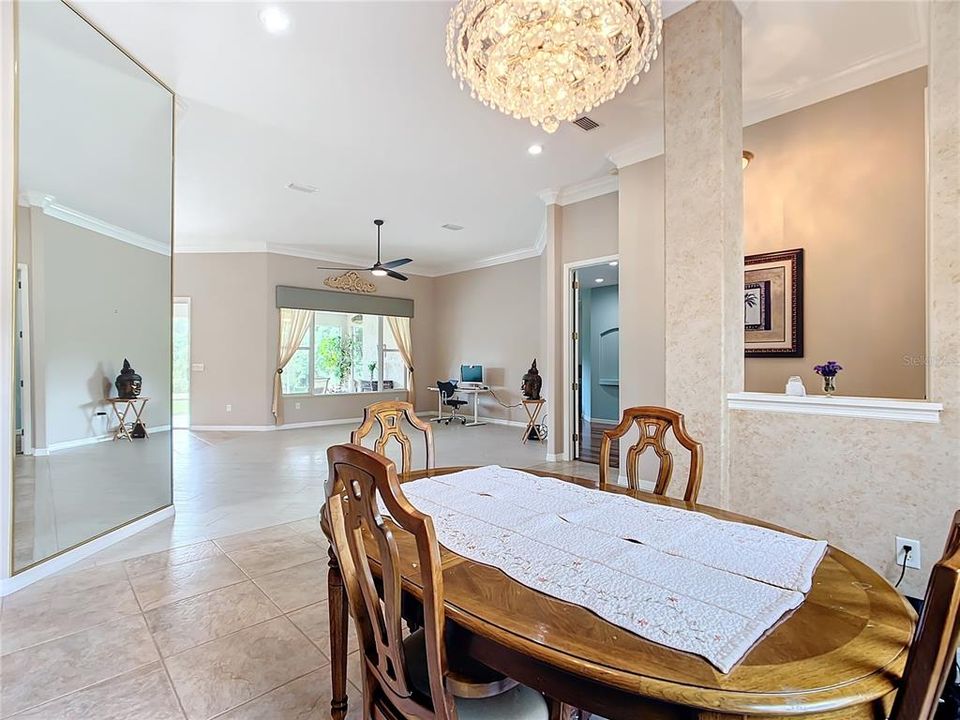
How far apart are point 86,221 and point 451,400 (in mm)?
6469

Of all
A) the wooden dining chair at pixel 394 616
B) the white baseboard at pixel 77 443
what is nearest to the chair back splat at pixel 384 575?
the wooden dining chair at pixel 394 616

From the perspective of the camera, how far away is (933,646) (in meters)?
0.67

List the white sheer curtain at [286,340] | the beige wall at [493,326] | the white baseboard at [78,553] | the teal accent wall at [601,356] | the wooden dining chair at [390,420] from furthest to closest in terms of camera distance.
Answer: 1. the teal accent wall at [601,356]
2. the beige wall at [493,326]
3. the white sheer curtain at [286,340]
4. the white baseboard at [78,553]
5. the wooden dining chair at [390,420]

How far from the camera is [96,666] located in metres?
1.87

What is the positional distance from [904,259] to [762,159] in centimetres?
124

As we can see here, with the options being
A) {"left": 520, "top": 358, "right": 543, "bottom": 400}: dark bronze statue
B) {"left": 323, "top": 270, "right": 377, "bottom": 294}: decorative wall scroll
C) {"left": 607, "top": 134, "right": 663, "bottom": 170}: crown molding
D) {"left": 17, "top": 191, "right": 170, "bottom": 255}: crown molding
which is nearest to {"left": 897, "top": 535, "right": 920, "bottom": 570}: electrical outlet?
{"left": 607, "top": 134, "right": 663, "bottom": 170}: crown molding

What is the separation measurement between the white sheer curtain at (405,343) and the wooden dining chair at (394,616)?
8.46 meters

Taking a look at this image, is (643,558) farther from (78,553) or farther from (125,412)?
(125,412)

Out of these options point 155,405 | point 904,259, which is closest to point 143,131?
point 155,405

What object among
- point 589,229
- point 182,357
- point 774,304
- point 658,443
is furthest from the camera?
point 182,357

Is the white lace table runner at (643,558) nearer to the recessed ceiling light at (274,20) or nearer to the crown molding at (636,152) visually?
the recessed ceiling light at (274,20)

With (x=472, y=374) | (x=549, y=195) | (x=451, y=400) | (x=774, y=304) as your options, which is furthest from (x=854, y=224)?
(x=451, y=400)

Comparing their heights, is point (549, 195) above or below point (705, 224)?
above

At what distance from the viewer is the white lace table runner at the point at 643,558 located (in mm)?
894
